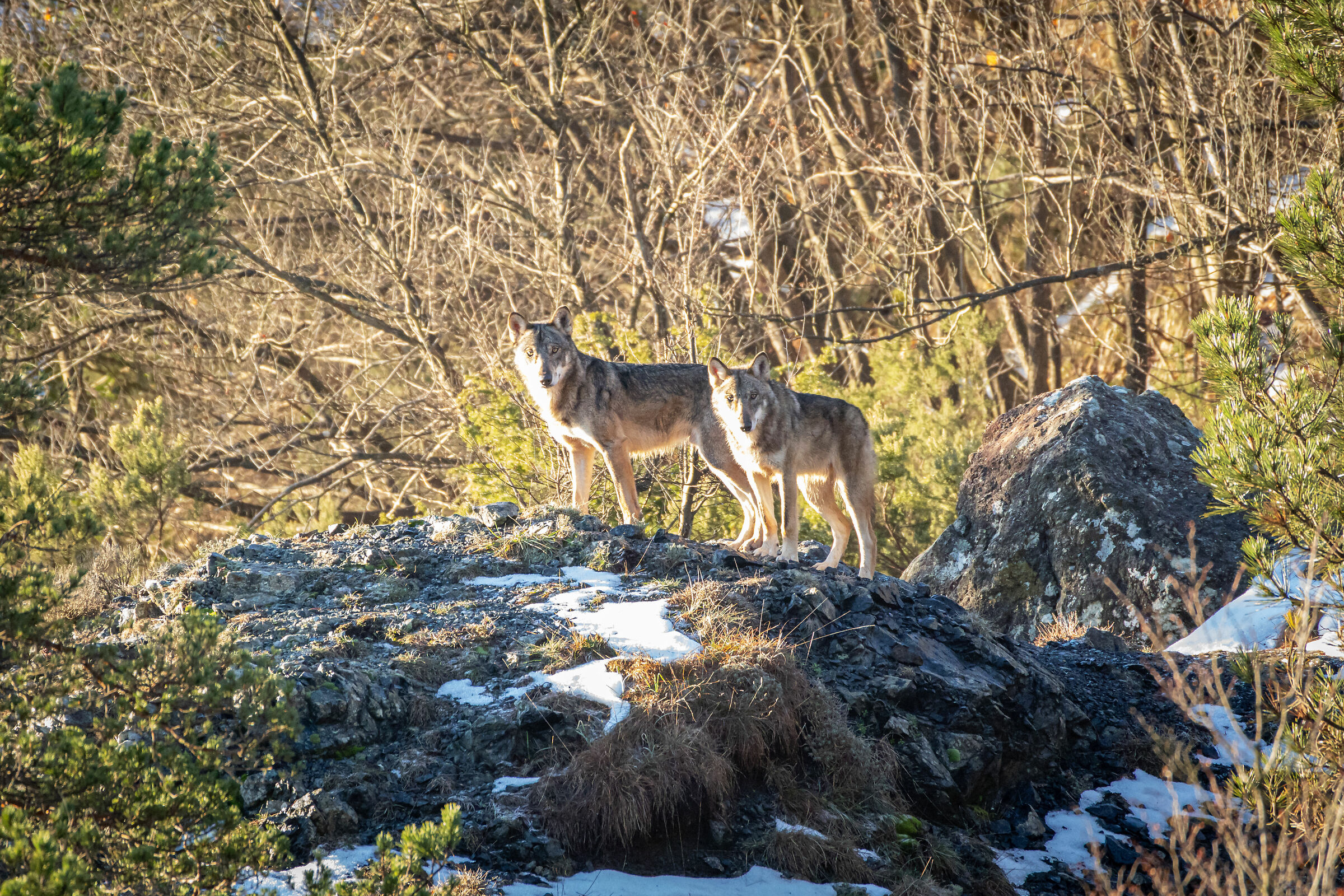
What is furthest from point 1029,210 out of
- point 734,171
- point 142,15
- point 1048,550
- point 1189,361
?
point 142,15

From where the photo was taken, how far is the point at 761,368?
28.8 feet

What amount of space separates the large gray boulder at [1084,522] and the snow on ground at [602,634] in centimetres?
436

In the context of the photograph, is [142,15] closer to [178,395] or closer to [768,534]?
[178,395]

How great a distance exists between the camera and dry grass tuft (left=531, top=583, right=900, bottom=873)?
4750 millimetres

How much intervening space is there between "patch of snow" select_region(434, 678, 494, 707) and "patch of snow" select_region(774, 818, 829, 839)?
1695 mm

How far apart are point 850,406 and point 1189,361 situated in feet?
29.6

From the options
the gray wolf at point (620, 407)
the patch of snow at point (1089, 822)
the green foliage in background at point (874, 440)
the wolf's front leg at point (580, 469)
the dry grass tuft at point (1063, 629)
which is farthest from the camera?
the green foliage in background at point (874, 440)

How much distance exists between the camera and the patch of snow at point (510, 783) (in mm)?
4906

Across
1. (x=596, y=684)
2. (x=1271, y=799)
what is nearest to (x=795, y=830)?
(x=596, y=684)

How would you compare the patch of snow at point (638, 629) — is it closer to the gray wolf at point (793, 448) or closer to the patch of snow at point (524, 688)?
the patch of snow at point (524, 688)

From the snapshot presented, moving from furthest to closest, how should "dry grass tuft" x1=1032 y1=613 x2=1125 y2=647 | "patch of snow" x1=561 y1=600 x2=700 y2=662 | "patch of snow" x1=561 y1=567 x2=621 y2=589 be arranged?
1. "dry grass tuft" x1=1032 y1=613 x2=1125 y2=647
2. "patch of snow" x1=561 y1=567 x2=621 y2=589
3. "patch of snow" x1=561 y1=600 x2=700 y2=662

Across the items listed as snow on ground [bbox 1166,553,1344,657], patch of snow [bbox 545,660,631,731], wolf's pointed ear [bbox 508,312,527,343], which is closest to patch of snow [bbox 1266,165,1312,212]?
snow on ground [bbox 1166,553,1344,657]

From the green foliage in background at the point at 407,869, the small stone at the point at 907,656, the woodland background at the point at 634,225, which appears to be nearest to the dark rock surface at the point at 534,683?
the small stone at the point at 907,656

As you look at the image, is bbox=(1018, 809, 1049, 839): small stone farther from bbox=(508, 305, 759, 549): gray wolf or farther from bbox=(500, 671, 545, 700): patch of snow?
bbox=(508, 305, 759, 549): gray wolf
